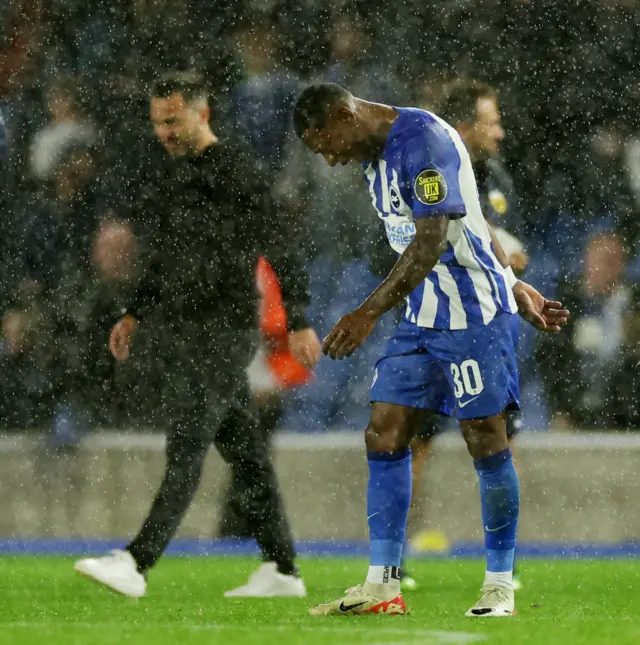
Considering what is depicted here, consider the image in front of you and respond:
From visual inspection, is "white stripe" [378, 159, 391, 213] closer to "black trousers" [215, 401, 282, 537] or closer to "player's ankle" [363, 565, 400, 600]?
"player's ankle" [363, 565, 400, 600]

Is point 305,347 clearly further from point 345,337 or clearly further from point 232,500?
point 232,500

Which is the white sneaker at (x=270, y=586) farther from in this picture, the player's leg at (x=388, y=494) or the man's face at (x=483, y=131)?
the man's face at (x=483, y=131)

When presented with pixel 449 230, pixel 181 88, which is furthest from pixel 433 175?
pixel 181 88

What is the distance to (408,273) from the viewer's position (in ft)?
12.7

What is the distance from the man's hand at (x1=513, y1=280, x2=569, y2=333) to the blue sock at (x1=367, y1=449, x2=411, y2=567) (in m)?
0.52

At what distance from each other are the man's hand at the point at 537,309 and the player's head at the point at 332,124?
0.59 m

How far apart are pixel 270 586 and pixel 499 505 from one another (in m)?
1.00

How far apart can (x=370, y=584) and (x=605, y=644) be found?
0.79 m

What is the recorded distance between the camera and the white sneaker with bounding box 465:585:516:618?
401 cm

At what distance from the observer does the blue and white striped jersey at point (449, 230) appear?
3968 millimetres

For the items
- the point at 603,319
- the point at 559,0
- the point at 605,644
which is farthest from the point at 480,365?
the point at 559,0

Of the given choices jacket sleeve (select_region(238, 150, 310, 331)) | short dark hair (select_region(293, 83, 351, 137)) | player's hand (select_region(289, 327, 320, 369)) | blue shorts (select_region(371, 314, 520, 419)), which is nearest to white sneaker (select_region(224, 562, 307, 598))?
player's hand (select_region(289, 327, 320, 369))

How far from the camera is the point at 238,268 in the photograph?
15.8ft

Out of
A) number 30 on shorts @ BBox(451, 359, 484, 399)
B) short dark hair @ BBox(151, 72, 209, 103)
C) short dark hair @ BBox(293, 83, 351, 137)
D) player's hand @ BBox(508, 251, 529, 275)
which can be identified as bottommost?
number 30 on shorts @ BBox(451, 359, 484, 399)
